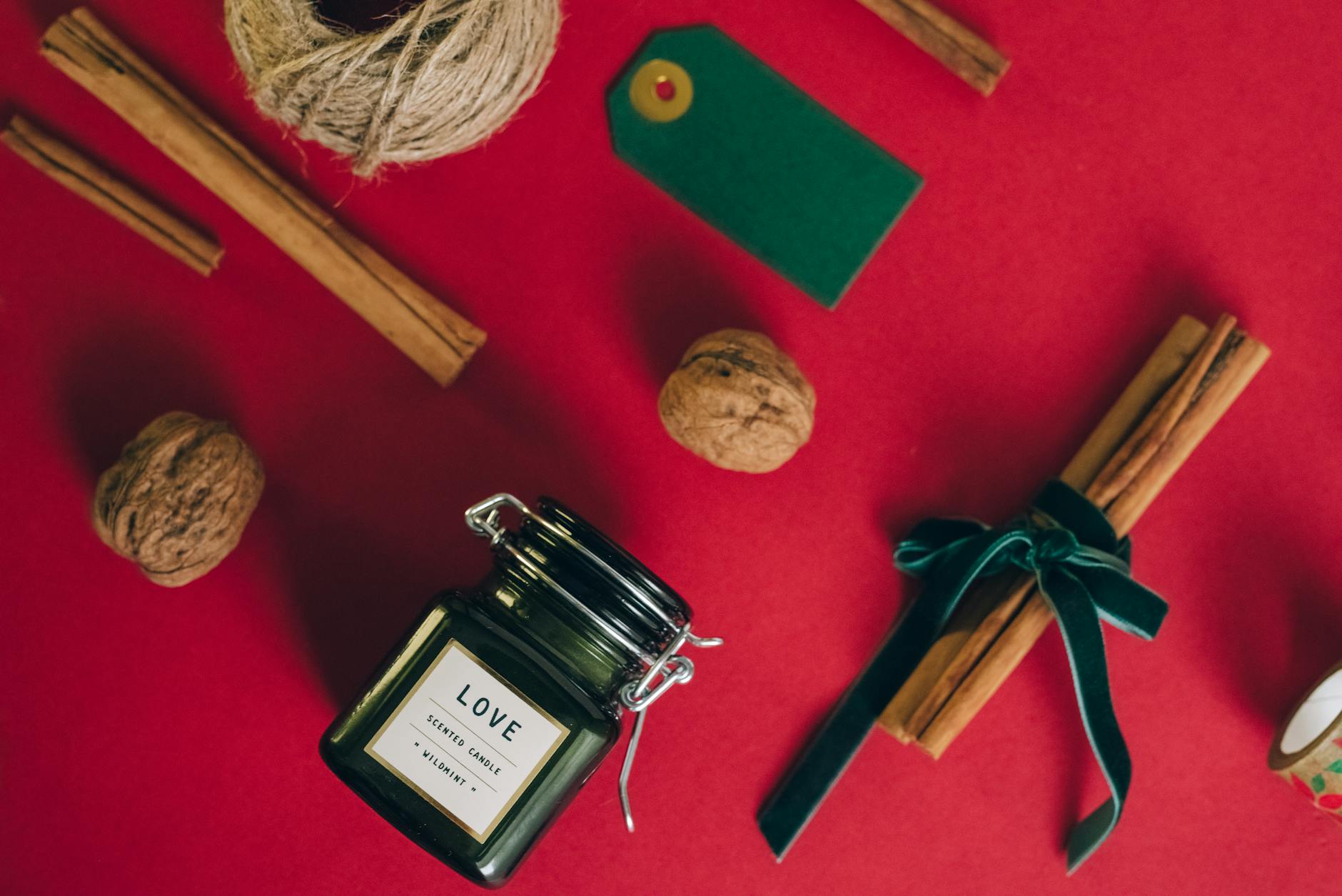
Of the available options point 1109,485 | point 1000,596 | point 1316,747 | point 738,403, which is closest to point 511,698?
point 738,403

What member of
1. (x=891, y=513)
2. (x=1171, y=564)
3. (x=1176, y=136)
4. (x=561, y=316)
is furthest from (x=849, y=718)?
(x=1176, y=136)

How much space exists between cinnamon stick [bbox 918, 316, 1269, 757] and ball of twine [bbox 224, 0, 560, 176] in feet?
1.96

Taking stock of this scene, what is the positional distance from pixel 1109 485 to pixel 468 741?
563mm

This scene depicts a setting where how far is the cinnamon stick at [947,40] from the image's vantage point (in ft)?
2.73

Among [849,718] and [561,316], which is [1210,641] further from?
[561,316]

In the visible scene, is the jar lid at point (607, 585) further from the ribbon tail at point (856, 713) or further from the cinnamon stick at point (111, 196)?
the cinnamon stick at point (111, 196)

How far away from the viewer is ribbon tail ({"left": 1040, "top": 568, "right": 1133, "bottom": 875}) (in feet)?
2.48

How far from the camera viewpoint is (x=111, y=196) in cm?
83

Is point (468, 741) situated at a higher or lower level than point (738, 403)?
lower

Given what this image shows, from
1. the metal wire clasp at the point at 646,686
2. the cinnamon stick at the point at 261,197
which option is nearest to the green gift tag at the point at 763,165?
the cinnamon stick at the point at 261,197

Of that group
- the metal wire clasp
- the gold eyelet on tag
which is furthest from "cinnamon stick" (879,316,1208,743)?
the gold eyelet on tag

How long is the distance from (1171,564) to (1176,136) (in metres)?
0.39

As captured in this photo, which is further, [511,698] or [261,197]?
[261,197]

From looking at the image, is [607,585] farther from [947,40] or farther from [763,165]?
[947,40]
